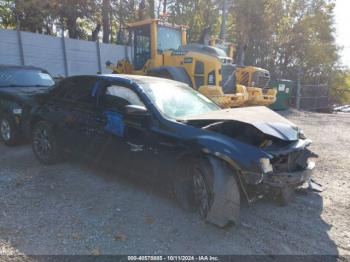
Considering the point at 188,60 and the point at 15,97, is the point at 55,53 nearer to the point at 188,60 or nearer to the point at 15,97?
the point at 188,60

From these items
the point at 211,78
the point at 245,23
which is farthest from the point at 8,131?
the point at 245,23

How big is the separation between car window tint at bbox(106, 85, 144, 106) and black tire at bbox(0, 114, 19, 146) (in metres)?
2.96

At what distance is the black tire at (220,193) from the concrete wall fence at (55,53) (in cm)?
1240

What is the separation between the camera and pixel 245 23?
2164 centimetres

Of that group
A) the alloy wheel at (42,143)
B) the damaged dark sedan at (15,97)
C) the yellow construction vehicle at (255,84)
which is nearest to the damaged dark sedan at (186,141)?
the alloy wheel at (42,143)

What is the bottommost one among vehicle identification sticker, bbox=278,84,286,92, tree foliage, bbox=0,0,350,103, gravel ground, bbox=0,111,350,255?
gravel ground, bbox=0,111,350,255

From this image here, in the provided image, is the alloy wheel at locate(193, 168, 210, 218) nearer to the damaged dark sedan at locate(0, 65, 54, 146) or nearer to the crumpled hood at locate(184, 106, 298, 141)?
the crumpled hood at locate(184, 106, 298, 141)

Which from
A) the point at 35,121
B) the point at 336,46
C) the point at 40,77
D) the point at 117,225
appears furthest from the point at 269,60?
the point at 117,225

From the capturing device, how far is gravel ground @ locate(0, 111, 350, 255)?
10.7ft

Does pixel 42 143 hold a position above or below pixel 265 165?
below

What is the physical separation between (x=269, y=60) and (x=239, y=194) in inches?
918

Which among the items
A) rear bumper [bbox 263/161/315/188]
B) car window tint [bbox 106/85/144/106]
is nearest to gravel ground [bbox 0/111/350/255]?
rear bumper [bbox 263/161/315/188]

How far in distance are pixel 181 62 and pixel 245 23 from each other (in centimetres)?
1294

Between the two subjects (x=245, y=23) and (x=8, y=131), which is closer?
(x=8, y=131)
